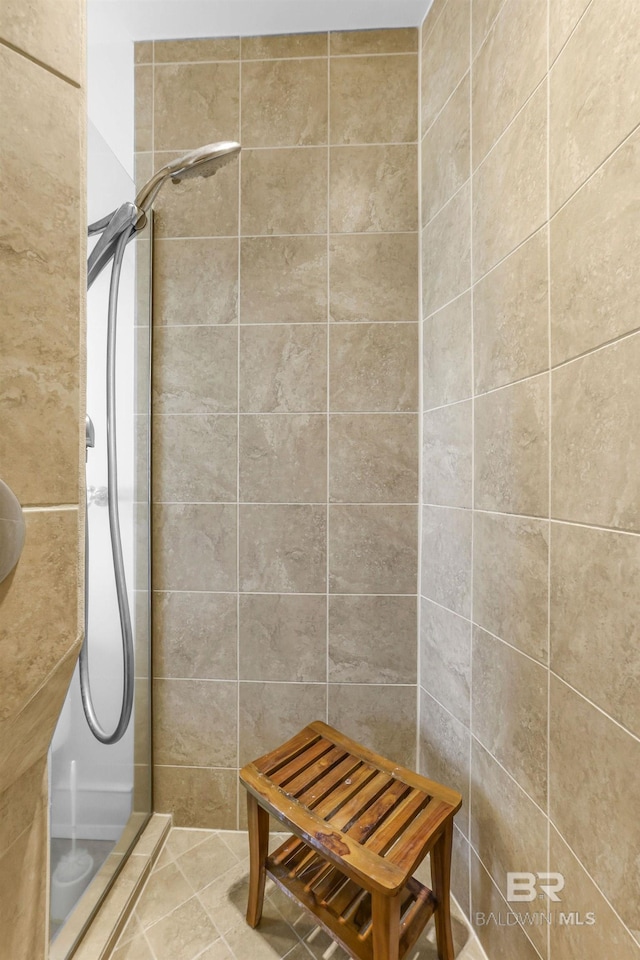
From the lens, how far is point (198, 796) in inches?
52.8

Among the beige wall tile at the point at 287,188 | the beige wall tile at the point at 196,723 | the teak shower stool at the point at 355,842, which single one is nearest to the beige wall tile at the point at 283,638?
the beige wall tile at the point at 196,723

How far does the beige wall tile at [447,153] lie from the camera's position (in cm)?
107

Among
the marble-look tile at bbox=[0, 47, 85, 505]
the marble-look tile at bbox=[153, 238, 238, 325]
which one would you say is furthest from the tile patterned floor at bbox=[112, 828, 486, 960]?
the marble-look tile at bbox=[153, 238, 238, 325]

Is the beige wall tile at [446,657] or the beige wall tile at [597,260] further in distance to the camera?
the beige wall tile at [446,657]

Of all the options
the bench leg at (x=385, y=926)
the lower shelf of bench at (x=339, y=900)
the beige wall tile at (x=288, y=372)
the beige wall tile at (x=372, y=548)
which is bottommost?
the lower shelf of bench at (x=339, y=900)

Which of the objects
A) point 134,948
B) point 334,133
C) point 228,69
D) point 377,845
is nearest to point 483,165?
point 334,133

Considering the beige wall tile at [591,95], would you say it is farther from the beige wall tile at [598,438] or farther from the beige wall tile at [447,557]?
the beige wall tile at [447,557]

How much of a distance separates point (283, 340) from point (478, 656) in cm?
97

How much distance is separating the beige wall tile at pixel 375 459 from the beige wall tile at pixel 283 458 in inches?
1.6

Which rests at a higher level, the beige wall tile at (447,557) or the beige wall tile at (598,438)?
the beige wall tile at (598,438)

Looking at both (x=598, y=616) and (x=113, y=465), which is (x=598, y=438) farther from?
(x=113, y=465)

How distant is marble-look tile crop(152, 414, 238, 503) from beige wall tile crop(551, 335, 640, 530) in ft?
2.85

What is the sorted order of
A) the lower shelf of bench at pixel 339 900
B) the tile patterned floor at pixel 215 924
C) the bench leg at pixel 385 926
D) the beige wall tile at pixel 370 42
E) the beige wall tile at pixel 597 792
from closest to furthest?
Result: the beige wall tile at pixel 597 792 → the bench leg at pixel 385 926 → the lower shelf of bench at pixel 339 900 → the tile patterned floor at pixel 215 924 → the beige wall tile at pixel 370 42

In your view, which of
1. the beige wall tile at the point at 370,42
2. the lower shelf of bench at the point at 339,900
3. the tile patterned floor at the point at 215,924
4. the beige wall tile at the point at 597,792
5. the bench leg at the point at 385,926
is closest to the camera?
the beige wall tile at the point at 597,792
